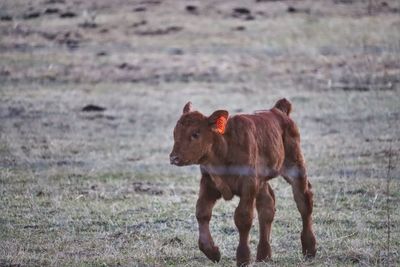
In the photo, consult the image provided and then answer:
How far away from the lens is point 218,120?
848cm

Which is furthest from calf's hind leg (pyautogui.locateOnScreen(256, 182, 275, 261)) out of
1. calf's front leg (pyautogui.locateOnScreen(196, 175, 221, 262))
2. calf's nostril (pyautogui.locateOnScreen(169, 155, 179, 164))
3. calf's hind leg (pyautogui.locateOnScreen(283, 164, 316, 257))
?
calf's nostril (pyautogui.locateOnScreen(169, 155, 179, 164))

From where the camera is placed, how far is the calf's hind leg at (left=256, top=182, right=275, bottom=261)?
29.8ft

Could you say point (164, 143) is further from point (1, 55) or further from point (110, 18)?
point (110, 18)

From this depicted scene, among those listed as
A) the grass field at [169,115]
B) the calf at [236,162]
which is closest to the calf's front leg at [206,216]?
the calf at [236,162]

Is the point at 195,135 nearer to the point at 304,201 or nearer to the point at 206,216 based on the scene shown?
the point at 206,216

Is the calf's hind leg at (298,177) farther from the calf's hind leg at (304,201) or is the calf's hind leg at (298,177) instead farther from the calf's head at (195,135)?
the calf's head at (195,135)

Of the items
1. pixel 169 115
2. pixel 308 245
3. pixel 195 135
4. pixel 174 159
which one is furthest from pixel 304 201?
pixel 169 115

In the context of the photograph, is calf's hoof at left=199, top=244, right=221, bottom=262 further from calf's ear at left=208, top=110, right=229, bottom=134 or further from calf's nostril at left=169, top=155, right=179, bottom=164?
calf's ear at left=208, top=110, right=229, bottom=134

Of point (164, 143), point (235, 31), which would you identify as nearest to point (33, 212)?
point (164, 143)

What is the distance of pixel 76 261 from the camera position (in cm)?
897

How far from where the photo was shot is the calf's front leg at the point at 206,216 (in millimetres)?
8695

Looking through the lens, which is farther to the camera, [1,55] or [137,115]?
[1,55]

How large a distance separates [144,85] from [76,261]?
17.2 metres

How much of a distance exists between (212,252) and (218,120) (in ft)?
3.78
